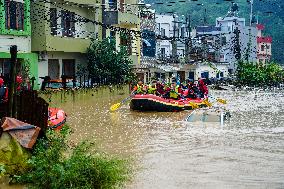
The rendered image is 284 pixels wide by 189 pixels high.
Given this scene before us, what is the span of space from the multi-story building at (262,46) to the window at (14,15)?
53.0 meters

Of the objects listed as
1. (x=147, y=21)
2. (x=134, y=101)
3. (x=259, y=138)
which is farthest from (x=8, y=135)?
(x=147, y=21)

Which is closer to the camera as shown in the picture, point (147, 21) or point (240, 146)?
point (240, 146)

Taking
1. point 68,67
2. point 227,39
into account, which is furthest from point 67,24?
point 227,39

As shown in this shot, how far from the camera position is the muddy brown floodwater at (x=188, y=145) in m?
11.5

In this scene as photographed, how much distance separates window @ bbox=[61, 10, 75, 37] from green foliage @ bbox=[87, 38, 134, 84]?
1.82 meters

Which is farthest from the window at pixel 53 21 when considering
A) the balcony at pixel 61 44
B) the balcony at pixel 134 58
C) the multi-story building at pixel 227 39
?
the multi-story building at pixel 227 39

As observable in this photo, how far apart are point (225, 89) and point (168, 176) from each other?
40249 millimetres

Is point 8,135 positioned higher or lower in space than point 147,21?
lower

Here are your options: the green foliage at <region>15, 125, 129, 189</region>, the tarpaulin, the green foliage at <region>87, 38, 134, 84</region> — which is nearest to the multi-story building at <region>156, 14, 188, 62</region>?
the green foliage at <region>87, 38, 134, 84</region>

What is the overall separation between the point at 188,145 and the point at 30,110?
22.9 ft

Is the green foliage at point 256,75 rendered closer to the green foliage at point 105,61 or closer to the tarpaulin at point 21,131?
the green foliage at point 105,61

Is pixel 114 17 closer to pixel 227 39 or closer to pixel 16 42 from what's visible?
pixel 16 42

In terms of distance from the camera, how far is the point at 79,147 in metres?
8.88

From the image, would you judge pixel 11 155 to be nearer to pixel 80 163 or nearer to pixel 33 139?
pixel 33 139
